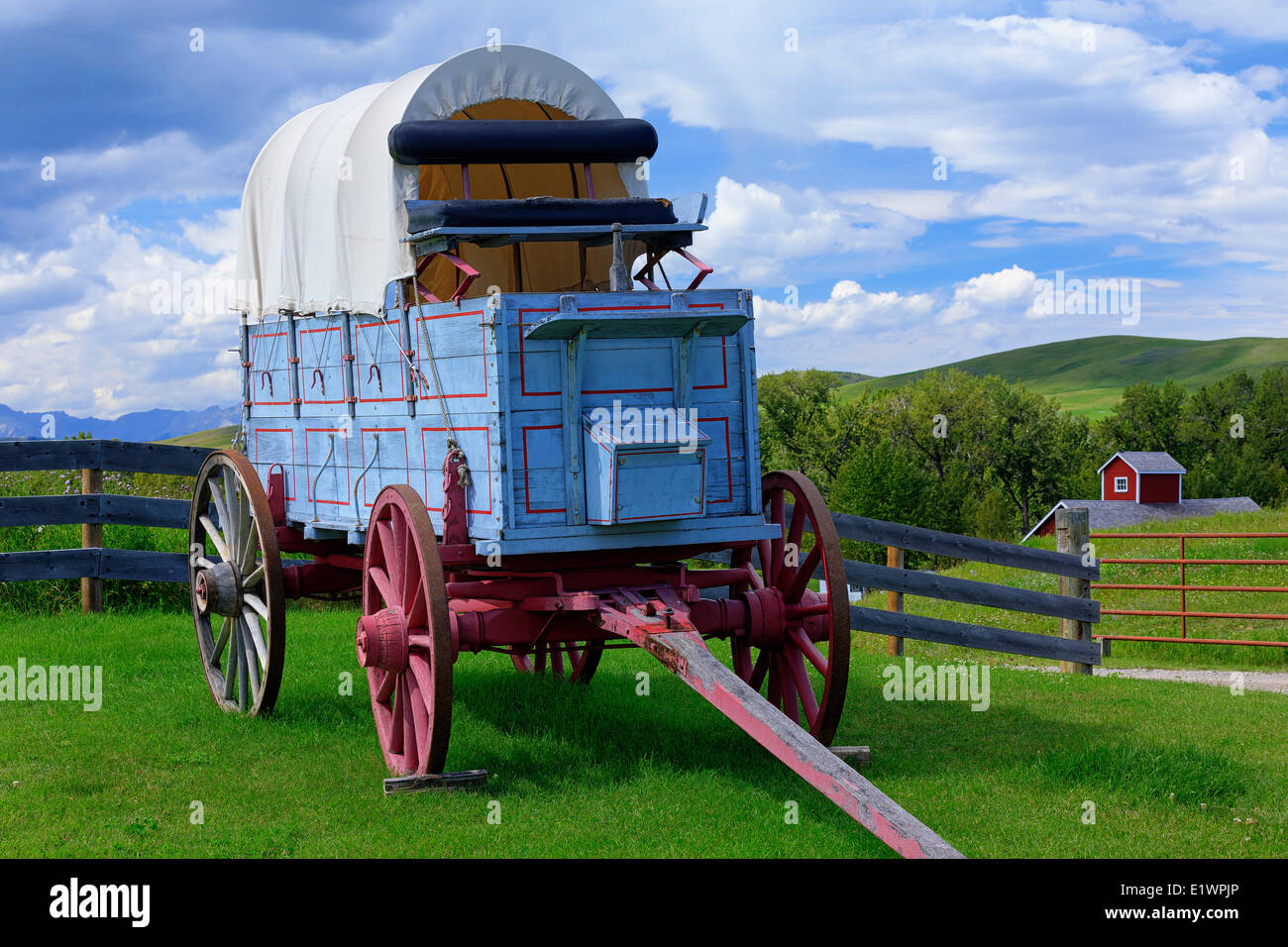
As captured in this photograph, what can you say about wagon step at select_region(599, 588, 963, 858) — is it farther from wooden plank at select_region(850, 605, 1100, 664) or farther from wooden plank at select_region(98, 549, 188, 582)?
wooden plank at select_region(98, 549, 188, 582)

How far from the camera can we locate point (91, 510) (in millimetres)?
11820

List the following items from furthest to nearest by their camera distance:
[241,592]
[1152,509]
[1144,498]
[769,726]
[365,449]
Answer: [1144,498] → [1152,509] → [241,592] → [365,449] → [769,726]

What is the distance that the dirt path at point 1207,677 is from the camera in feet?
37.3

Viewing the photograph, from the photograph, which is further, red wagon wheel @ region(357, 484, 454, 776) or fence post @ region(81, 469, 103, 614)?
fence post @ region(81, 469, 103, 614)

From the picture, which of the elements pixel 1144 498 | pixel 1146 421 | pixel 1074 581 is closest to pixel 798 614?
pixel 1074 581

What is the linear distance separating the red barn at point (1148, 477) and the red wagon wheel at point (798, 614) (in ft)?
200

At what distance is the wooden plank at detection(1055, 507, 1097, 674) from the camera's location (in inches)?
445

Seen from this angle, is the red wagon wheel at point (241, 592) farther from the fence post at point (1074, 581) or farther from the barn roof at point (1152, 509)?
the barn roof at point (1152, 509)

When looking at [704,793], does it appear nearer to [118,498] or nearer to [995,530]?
[118,498]

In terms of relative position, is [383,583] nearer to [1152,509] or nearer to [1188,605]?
[1188,605]

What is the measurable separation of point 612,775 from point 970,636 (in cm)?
514

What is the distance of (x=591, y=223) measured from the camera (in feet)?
23.7

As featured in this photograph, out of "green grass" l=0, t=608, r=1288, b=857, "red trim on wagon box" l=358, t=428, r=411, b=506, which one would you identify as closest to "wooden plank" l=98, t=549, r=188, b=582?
"green grass" l=0, t=608, r=1288, b=857

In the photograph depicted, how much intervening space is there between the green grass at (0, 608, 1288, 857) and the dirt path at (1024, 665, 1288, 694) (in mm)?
1820
